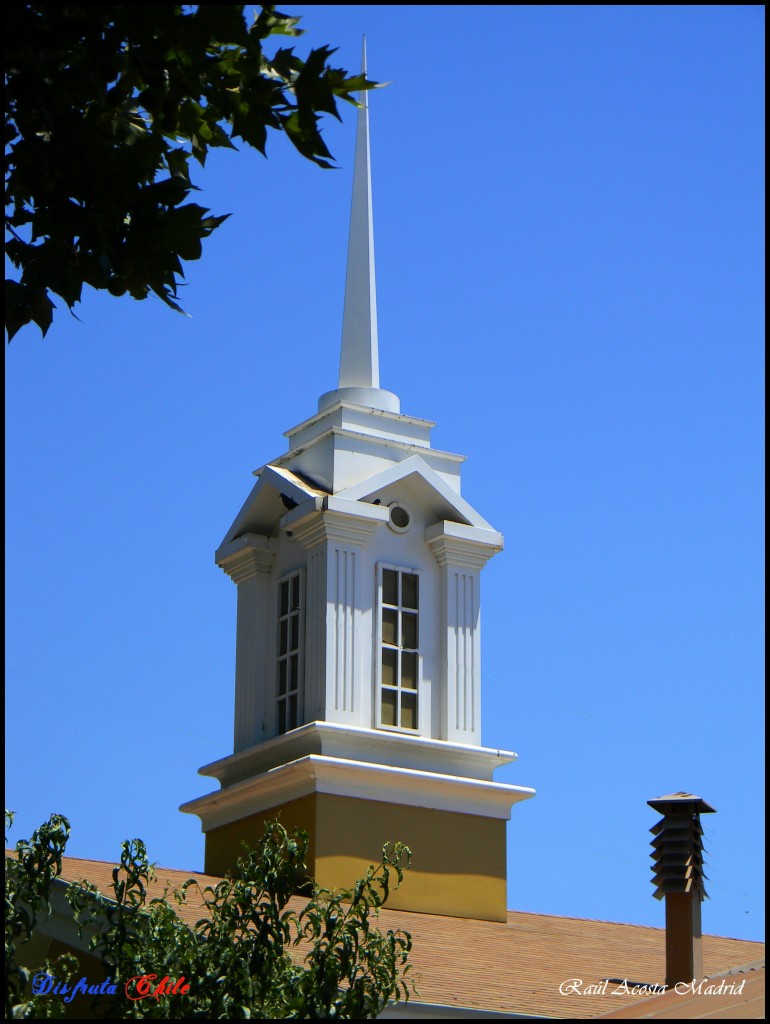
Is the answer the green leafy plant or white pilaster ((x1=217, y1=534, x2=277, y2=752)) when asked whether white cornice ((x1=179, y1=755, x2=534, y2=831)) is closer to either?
white pilaster ((x1=217, y1=534, x2=277, y2=752))

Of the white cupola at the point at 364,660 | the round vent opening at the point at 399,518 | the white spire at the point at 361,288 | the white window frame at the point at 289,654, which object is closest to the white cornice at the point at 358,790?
the white cupola at the point at 364,660

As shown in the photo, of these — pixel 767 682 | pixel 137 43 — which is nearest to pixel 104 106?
pixel 137 43

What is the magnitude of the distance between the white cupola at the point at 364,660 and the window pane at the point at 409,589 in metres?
0.03

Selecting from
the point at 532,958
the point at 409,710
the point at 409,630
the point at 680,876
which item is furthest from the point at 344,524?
the point at 680,876

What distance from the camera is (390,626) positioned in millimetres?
20703

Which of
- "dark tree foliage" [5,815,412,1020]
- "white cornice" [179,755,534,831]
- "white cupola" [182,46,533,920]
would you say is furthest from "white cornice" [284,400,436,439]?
"dark tree foliage" [5,815,412,1020]

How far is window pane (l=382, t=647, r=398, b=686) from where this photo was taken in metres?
20.5

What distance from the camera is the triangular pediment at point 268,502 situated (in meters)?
20.9

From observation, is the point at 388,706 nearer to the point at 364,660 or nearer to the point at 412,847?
the point at 364,660

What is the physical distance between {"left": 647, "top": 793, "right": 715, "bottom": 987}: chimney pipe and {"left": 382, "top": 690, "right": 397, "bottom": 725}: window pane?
445 cm

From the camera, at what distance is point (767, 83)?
251 inches

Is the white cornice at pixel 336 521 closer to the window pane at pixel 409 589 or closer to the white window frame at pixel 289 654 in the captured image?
the white window frame at pixel 289 654

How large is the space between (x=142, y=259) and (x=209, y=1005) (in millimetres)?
4470

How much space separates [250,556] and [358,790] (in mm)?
3418
